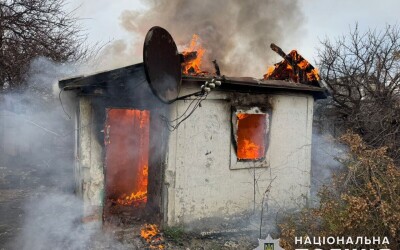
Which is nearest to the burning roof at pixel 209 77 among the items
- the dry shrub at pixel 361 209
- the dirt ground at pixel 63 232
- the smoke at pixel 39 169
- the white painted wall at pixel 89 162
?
the white painted wall at pixel 89 162

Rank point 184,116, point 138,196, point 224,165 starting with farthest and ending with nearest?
1. point 138,196
2. point 224,165
3. point 184,116

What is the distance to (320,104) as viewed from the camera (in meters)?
15.2

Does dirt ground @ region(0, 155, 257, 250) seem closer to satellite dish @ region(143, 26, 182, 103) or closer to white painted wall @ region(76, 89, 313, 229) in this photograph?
white painted wall @ region(76, 89, 313, 229)

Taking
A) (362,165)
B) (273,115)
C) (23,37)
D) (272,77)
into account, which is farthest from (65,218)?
(23,37)

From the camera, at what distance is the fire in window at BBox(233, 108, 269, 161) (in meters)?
8.68

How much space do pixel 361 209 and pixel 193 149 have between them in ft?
12.7

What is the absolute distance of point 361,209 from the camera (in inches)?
197

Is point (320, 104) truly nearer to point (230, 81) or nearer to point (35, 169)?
point (230, 81)

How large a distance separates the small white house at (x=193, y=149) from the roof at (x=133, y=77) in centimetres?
2

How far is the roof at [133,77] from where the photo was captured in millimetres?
6680

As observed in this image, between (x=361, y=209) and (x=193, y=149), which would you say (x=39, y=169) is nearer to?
(x=193, y=149)

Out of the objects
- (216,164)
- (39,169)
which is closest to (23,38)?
(39,169)

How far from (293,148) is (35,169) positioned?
11.7 metres

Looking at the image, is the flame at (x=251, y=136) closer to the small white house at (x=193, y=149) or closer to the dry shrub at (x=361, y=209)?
the small white house at (x=193, y=149)
